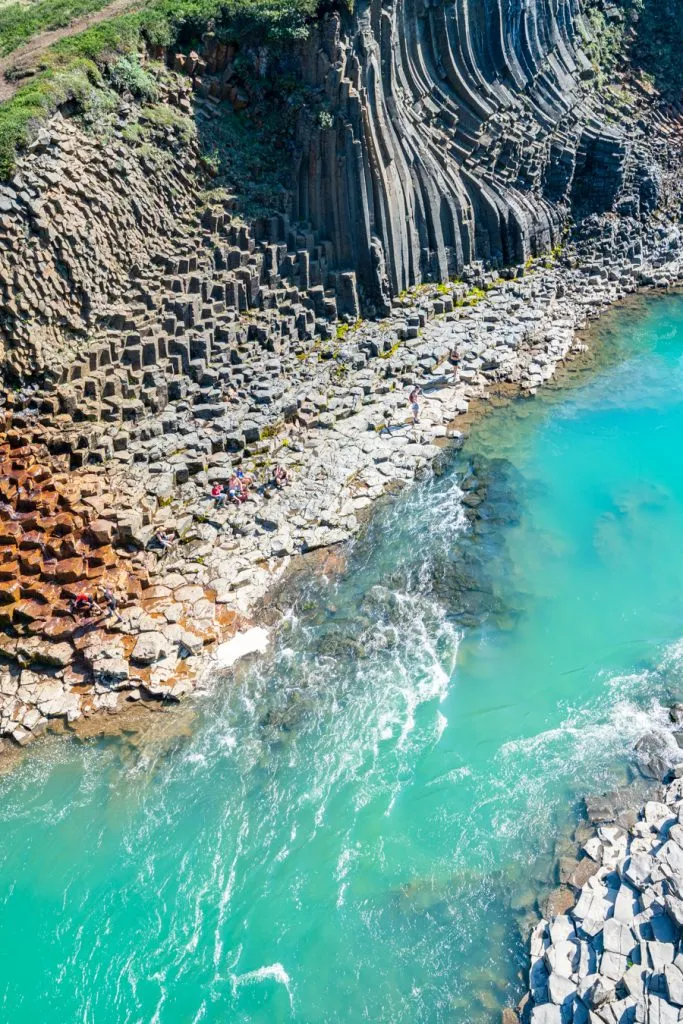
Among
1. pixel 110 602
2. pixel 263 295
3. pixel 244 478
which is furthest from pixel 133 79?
pixel 110 602

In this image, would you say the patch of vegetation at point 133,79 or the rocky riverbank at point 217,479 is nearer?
the rocky riverbank at point 217,479

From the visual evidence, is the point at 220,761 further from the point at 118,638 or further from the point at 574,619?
the point at 574,619

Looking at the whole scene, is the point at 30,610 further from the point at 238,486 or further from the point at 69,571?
the point at 238,486

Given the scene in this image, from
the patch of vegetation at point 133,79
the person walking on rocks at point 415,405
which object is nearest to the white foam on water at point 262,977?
the person walking on rocks at point 415,405

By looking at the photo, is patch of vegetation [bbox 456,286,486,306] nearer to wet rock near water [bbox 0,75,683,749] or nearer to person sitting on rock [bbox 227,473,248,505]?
wet rock near water [bbox 0,75,683,749]

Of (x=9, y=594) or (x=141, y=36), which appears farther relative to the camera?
(x=141, y=36)

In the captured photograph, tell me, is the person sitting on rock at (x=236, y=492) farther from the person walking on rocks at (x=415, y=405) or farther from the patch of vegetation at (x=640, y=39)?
the patch of vegetation at (x=640, y=39)

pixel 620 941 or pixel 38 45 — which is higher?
pixel 38 45
